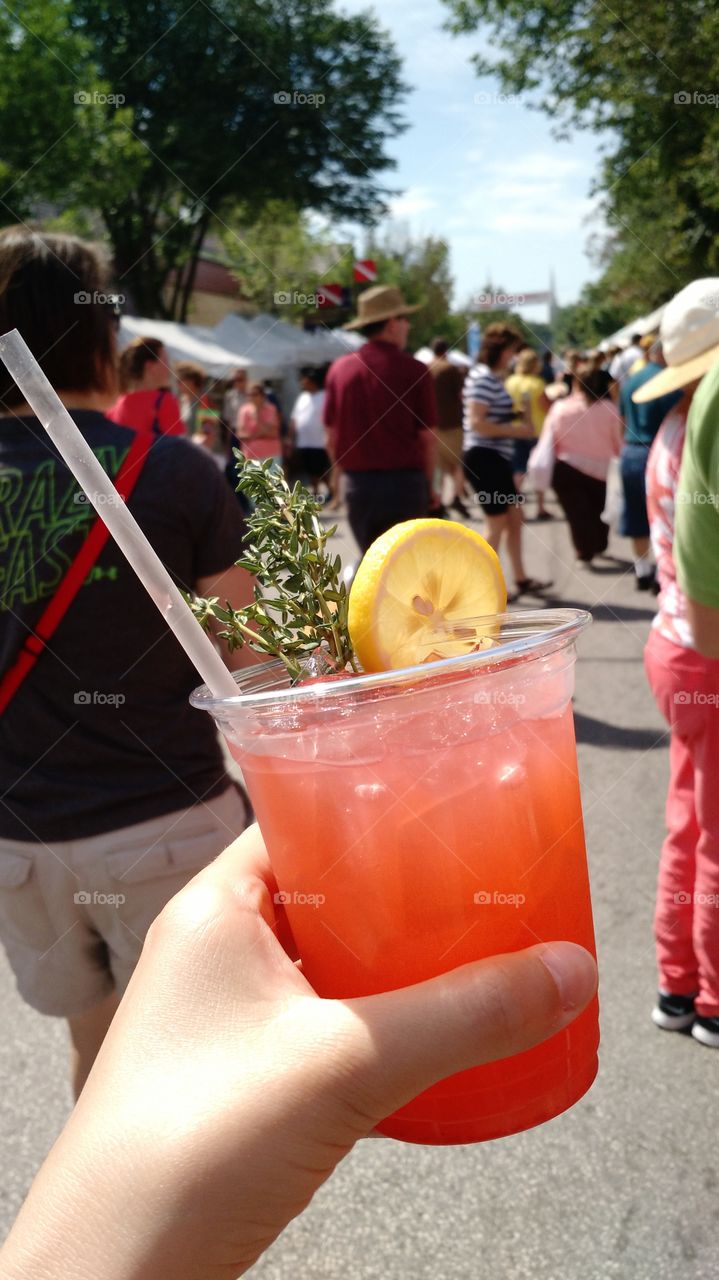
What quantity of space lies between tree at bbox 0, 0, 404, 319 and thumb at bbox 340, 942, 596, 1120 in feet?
71.9

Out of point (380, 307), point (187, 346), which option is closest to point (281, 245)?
point (187, 346)

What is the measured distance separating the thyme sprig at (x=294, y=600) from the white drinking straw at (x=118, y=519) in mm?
41

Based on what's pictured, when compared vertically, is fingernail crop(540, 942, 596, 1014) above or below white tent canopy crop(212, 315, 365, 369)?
below

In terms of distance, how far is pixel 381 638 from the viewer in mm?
1189

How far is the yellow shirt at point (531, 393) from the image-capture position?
12.3 meters

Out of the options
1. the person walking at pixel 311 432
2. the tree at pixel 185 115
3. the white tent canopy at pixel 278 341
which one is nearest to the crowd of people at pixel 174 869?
the person walking at pixel 311 432

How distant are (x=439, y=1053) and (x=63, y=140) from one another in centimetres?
2349

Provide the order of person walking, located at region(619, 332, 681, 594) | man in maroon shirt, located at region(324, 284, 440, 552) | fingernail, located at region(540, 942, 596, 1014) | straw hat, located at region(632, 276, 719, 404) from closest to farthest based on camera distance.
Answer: fingernail, located at region(540, 942, 596, 1014) → straw hat, located at region(632, 276, 719, 404) → man in maroon shirt, located at region(324, 284, 440, 552) → person walking, located at region(619, 332, 681, 594)

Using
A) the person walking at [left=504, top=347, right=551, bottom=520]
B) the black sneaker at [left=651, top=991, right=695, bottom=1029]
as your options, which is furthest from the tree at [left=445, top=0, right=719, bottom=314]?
the black sneaker at [left=651, top=991, right=695, bottom=1029]

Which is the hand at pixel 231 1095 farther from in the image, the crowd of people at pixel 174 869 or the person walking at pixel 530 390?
the person walking at pixel 530 390

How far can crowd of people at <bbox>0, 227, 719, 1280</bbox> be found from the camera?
1043mm

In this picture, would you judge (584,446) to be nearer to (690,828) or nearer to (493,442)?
(493,442)

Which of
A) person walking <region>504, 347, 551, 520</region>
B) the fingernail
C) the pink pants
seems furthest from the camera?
person walking <region>504, 347, 551, 520</region>

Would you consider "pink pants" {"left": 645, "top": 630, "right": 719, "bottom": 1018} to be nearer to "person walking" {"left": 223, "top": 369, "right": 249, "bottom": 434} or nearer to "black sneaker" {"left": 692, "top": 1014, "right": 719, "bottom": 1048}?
"black sneaker" {"left": 692, "top": 1014, "right": 719, "bottom": 1048}
